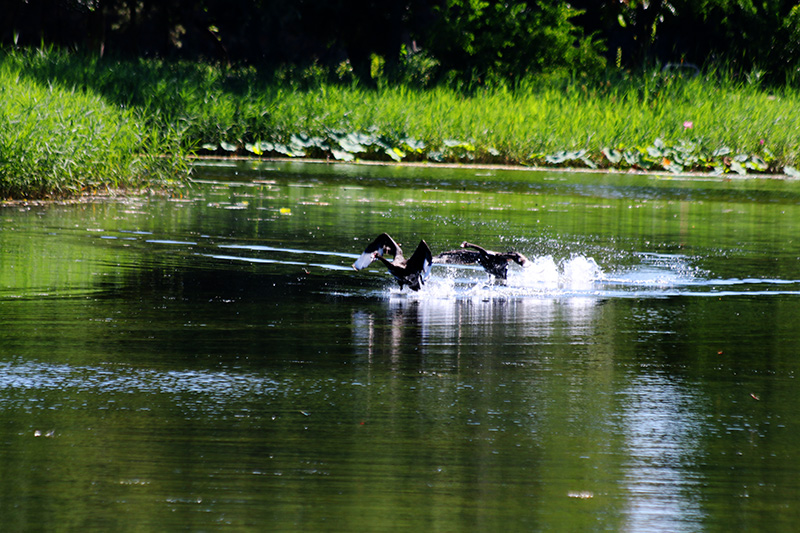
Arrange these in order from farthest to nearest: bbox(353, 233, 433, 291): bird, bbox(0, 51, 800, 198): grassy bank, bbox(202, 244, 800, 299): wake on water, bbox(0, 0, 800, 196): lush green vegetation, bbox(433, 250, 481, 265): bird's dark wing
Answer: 1. bbox(0, 51, 800, 198): grassy bank
2. bbox(0, 0, 800, 196): lush green vegetation
3. bbox(202, 244, 800, 299): wake on water
4. bbox(433, 250, 481, 265): bird's dark wing
5. bbox(353, 233, 433, 291): bird

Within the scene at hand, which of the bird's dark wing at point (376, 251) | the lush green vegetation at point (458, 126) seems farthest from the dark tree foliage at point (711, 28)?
the bird's dark wing at point (376, 251)

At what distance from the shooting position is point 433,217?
1140cm

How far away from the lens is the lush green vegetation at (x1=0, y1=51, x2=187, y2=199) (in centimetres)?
1098

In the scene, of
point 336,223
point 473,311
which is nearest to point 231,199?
point 336,223

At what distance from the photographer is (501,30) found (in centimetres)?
2600

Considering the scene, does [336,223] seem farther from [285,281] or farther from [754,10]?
[754,10]

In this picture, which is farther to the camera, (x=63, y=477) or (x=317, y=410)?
(x=317, y=410)

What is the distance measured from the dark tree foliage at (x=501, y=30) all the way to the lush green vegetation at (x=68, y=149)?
1028cm

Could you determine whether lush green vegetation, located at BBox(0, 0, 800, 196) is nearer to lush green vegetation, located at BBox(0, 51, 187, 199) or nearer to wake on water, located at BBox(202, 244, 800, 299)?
lush green vegetation, located at BBox(0, 51, 187, 199)

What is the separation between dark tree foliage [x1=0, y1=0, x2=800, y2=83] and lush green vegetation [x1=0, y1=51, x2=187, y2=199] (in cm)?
1028

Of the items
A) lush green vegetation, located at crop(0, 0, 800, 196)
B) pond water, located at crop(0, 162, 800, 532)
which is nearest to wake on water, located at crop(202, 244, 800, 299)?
pond water, located at crop(0, 162, 800, 532)

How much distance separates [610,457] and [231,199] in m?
9.34

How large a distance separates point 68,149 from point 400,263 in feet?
18.2

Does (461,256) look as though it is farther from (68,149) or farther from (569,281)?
(68,149)
